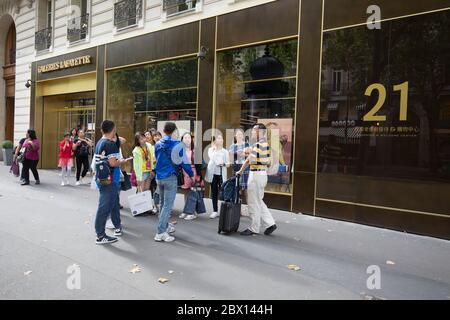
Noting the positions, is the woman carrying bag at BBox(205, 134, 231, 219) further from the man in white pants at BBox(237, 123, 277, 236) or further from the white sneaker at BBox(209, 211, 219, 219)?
the man in white pants at BBox(237, 123, 277, 236)

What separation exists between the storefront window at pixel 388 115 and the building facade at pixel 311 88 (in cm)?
2

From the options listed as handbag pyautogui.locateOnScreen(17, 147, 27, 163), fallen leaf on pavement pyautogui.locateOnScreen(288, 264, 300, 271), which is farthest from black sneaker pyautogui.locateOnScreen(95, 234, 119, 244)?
handbag pyautogui.locateOnScreen(17, 147, 27, 163)

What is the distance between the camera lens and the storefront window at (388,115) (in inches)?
269

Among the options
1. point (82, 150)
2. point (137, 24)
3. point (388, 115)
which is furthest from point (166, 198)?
point (137, 24)

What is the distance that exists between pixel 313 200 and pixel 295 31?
362 cm

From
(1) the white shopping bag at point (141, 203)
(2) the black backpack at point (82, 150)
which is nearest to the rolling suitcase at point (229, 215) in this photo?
(1) the white shopping bag at point (141, 203)

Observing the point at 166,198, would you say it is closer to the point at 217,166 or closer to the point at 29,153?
the point at 217,166

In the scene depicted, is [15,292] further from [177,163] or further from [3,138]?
[3,138]

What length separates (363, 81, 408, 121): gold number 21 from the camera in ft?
23.5

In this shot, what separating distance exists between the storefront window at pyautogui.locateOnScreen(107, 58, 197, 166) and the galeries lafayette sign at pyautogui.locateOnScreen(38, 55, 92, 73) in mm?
1457

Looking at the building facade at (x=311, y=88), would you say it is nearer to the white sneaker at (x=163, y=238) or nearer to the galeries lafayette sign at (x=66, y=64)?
the galeries lafayette sign at (x=66, y=64)

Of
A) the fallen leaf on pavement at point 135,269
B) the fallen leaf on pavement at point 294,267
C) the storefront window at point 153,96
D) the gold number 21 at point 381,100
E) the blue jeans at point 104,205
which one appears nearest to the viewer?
the fallen leaf on pavement at point 135,269

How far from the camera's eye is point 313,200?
8.40 m
